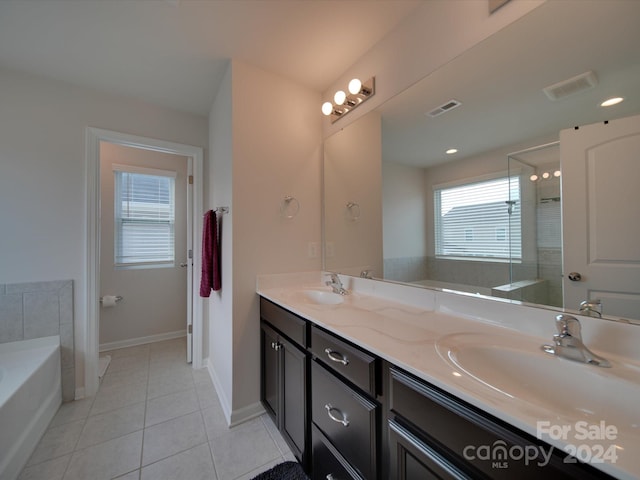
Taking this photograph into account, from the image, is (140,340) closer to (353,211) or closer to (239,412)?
(239,412)

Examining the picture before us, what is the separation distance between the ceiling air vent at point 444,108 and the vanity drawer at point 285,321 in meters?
1.27

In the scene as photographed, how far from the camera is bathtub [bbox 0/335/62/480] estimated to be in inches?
48.3

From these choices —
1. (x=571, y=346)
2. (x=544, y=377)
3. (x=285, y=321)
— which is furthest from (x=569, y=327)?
(x=285, y=321)

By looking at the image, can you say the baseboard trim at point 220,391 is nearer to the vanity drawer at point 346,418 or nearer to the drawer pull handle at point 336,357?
the vanity drawer at point 346,418

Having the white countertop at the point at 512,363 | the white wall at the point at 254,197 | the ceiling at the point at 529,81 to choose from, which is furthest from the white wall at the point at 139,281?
the ceiling at the point at 529,81

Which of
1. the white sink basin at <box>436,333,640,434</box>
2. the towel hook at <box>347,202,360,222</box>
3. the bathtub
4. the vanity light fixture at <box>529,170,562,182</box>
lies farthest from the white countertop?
the bathtub

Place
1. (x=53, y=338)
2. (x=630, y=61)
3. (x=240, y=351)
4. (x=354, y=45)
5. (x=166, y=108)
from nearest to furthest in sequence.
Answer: (x=630, y=61)
(x=354, y=45)
(x=240, y=351)
(x=53, y=338)
(x=166, y=108)

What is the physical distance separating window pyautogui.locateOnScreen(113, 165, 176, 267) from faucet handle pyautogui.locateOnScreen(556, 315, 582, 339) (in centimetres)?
350

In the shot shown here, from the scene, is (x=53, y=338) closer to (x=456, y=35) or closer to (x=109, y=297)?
(x=109, y=297)

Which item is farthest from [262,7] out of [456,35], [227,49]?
[456,35]

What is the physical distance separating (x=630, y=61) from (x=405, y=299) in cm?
115

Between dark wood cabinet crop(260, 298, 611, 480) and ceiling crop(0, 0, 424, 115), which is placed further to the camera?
ceiling crop(0, 0, 424, 115)

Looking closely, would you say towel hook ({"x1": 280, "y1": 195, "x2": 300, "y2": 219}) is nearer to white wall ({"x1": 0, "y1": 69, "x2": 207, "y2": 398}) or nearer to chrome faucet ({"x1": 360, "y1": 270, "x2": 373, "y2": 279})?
chrome faucet ({"x1": 360, "y1": 270, "x2": 373, "y2": 279})

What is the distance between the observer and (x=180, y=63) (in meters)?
1.72
